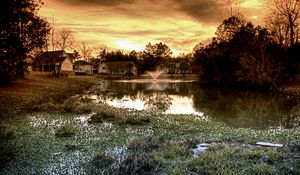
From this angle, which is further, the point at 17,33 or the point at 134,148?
the point at 17,33

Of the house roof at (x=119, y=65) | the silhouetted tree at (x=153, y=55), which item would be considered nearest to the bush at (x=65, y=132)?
the house roof at (x=119, y=65)

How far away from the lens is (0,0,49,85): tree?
93.7 feet

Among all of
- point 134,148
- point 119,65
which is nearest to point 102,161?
point 134,148

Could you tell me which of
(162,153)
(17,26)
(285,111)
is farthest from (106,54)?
(162,153)

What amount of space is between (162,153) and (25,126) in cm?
833

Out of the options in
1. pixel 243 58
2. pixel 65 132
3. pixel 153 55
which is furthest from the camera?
pixel 153 55

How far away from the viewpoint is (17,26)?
32875 millimetres

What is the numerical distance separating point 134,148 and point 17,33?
25272 millimetres

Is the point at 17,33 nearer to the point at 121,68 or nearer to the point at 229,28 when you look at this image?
the point at 229,28

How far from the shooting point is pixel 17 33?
31703 millimetres

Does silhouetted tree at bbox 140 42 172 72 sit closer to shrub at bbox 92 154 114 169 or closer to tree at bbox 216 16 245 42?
tree at bbox 216 16 245 42

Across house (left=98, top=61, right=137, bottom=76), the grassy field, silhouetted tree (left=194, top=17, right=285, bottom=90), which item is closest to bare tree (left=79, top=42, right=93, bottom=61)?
house (left=98, top=61, right=137, bottom=76)

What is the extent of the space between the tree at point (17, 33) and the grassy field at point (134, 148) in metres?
14.1

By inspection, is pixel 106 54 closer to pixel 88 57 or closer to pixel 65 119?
pixel 88 57
